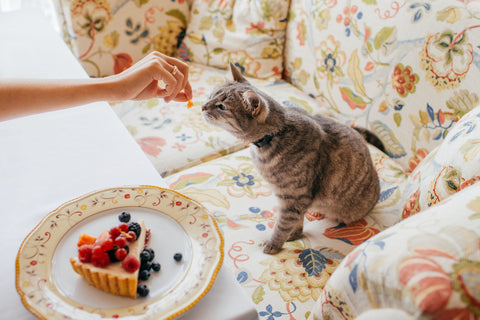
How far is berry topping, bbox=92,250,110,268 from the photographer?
612 mm

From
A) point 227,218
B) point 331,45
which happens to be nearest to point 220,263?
point 227,218

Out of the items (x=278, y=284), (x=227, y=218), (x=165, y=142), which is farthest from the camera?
(x=165, y=142)

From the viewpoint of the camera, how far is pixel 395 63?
123cm

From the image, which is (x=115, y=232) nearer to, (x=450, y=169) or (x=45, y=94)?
(x=45, y=94)

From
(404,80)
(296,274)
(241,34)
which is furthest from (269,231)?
(241,34)

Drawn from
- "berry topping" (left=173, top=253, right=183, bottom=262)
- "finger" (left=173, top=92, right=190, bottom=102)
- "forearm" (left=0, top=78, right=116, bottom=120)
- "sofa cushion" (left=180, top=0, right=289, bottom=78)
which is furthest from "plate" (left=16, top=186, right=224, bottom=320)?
"sofa cushion" (left=180, top=0, right=289, bottom=78)

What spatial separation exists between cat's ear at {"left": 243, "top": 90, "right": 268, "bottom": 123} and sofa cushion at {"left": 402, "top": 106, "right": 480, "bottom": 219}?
47 centimetres

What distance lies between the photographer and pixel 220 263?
0.64 m

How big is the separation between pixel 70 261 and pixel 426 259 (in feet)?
1.97

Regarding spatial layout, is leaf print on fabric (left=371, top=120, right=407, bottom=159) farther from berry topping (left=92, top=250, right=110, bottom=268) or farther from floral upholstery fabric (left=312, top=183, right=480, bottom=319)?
berry topping (left=92, top=250, right=110, bottom=268)

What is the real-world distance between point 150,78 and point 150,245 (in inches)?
15.7

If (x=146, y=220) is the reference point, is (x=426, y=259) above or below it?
above

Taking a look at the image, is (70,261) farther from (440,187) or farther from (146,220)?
(440,187)

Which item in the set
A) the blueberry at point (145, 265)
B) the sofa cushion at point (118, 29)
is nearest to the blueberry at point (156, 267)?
the blueberry at point (145, 265)
